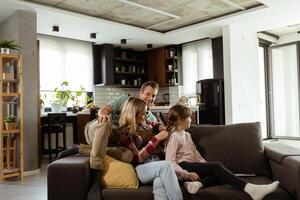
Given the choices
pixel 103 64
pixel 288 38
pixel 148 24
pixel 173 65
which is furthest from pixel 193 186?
pixel 288 38

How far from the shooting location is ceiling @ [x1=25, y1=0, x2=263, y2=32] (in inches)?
187

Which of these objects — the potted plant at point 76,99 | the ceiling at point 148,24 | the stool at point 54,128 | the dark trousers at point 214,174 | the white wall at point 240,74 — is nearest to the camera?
the dark trousers at point 214,174

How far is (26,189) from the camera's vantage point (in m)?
A: 3.52

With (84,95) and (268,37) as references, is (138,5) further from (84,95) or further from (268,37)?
(268,37)

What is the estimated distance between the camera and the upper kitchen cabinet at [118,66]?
23.1 feet

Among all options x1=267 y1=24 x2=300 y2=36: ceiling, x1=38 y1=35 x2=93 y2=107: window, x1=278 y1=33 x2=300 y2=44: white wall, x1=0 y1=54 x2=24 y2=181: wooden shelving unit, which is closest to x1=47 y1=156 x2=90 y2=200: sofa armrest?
x1=0 y1=54 x2=24 y2=181: wooden shelving unit

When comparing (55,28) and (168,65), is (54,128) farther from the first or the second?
(168,65)

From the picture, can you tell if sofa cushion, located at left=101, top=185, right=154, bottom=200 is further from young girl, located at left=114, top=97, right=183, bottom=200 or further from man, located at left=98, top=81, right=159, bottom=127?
man, located at left=98, top=81, right=159, bottom=127

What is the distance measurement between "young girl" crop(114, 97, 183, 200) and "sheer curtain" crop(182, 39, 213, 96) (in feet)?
16.0

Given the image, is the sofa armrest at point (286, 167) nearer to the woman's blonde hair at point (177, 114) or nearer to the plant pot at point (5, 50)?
the woman's blonde hair at point (177, 114)

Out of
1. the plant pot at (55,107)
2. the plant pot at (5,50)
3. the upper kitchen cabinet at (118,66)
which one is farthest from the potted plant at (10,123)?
the upper kitchen cabinet at (118,66)

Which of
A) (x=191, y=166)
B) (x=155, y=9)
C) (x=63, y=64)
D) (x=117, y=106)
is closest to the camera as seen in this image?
(x=191, y=166)

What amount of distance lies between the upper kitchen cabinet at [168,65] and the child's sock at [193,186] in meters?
5.47

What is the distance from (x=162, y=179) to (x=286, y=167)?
0.85 m
